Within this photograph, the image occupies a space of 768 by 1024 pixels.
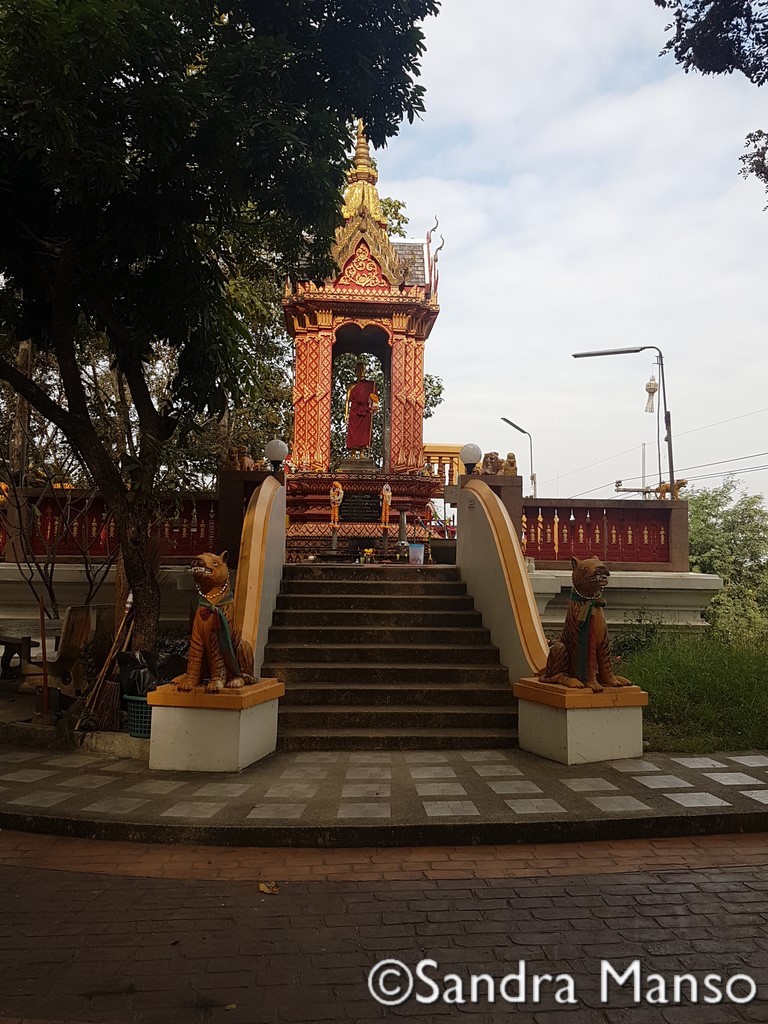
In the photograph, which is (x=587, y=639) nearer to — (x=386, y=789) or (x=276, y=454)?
(x=386, y=789)

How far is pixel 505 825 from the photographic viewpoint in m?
3.70

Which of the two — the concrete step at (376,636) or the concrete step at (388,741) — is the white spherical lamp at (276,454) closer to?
the concrete step at (376,636)

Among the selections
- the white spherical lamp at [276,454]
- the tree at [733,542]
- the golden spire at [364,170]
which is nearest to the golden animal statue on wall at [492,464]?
→ the white spherical lamp at [276,454]

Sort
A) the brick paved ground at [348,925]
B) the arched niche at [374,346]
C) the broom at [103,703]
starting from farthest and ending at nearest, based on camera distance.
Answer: the arched niche at [374,346], the broom at [103,703], the brick paved ground at [348,925]

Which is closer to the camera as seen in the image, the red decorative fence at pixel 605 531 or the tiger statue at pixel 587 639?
the tiger statue at pixel 587 639

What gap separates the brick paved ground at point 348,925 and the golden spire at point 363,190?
12938 millimetres

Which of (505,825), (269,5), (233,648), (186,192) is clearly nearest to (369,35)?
(269,5)

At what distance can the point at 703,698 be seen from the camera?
5.91 meters

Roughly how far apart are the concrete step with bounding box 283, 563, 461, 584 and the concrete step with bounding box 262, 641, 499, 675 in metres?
1.16

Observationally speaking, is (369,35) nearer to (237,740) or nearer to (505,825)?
(237,740)

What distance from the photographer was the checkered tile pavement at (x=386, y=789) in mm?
3844

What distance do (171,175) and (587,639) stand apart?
183 inches

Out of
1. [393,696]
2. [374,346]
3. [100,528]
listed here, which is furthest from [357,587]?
[374,346]

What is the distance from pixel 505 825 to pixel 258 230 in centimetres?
597
